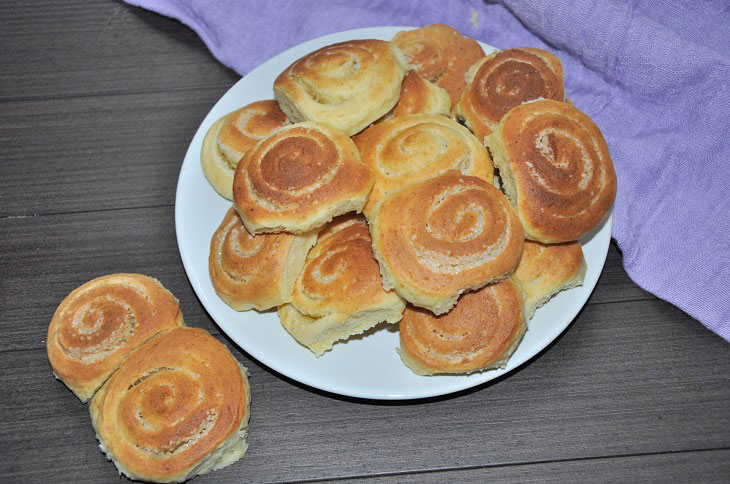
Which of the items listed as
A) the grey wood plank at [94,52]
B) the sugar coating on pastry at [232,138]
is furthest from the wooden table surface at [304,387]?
the sugar coating on pastry at [232,138]

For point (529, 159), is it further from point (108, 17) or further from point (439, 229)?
point (108, 17)

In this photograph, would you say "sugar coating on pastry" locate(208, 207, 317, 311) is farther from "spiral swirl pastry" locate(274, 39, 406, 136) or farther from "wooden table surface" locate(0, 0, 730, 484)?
"spiral swirl pastry" locate(274, 39, 406, 136)

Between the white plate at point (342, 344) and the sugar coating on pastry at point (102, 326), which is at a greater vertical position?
the white plate at point (342, 344)

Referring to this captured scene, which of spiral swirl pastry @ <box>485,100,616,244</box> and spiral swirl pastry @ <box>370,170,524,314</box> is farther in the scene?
spiral swirl pastry @ <box>485,100,616,244</box>

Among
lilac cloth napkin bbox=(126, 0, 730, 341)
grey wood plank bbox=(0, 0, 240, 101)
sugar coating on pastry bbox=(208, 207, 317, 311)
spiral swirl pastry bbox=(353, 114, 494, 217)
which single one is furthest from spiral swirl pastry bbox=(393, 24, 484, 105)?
grey wood plank bbox=(0, 0, 240, 101)

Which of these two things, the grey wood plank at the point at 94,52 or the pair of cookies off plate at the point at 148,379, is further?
the grey wood plank at the point at 94,52

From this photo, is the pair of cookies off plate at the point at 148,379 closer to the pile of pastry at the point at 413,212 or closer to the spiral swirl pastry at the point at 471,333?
the pile of pastry at the point at 413,212
